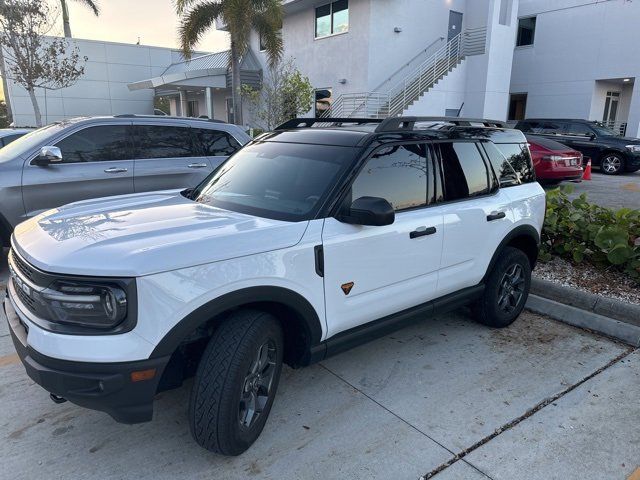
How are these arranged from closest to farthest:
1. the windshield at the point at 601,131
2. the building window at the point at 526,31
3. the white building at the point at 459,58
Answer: the windshield at the point at 601,131, the white building at the point at 459,58, the building window at the point at 526,31

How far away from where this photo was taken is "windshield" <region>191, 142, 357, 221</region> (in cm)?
305

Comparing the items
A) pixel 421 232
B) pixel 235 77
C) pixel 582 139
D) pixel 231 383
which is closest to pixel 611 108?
pixel 582 139

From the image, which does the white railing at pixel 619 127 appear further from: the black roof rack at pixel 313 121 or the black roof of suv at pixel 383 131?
the black roof rack at pixel 313 121

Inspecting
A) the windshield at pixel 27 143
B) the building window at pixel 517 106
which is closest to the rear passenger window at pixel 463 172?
the windshield at pixel 27 143

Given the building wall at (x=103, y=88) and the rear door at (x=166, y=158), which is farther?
the building wall at (x=103, y=88)

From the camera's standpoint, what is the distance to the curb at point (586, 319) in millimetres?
4230

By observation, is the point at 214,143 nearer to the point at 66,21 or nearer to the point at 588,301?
the point at 588,301

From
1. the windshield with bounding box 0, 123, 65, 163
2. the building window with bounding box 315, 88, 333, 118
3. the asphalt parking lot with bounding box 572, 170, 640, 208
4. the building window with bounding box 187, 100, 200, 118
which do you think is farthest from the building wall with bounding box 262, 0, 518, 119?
the windshield with bounding box 0, 123, 65, 163

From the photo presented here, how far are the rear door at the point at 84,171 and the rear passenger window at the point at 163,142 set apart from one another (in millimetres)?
162

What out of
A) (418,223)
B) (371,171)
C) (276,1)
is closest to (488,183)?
(418,223)

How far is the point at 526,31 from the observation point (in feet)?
79.7

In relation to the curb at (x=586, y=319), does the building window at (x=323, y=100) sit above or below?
above

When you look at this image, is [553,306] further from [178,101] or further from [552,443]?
[178,101]

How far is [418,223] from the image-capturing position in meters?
3.40
